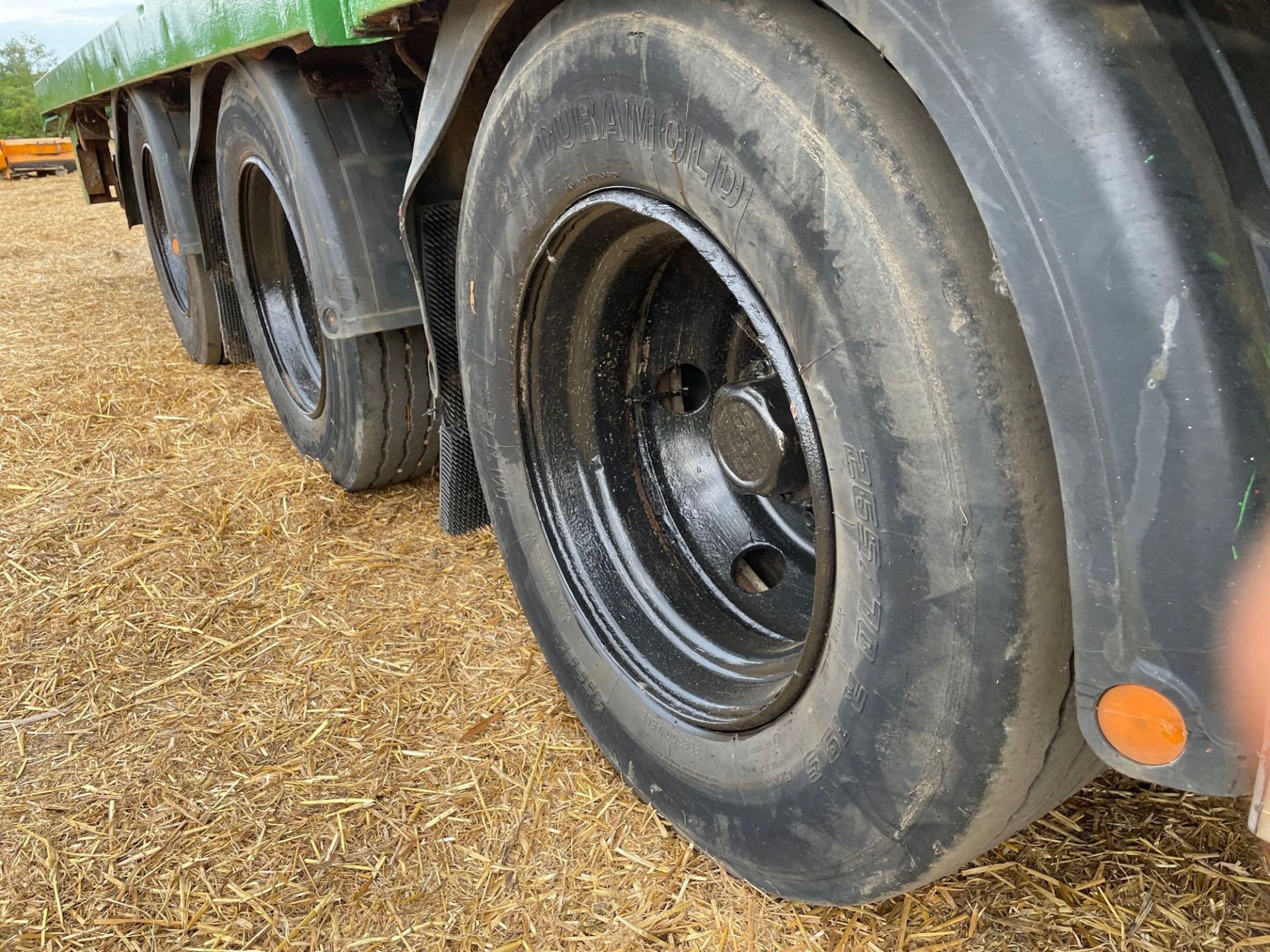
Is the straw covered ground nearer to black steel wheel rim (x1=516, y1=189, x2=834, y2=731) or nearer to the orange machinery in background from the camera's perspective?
black steel wheel rim (x1=516, y1=189, x2=834, y2=731)

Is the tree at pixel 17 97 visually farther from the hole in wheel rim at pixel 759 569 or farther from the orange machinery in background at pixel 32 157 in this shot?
the hole in wheel rim at pixel 759 569

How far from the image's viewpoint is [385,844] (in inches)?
73.6

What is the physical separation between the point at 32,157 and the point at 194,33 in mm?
17196

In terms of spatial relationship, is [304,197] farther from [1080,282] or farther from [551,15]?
[1080,282]

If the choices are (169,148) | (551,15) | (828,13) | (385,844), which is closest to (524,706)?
(385,844)

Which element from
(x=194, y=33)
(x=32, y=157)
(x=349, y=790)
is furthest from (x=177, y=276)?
(x=32, y=157)

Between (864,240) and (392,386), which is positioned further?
(392,386)

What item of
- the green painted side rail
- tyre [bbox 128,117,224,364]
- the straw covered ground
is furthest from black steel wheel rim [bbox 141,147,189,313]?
the straw covered ground

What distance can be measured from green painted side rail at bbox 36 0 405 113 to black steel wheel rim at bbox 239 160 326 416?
23.4 inches

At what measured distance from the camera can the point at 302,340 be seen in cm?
361

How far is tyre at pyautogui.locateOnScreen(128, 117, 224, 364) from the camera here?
4.49 m

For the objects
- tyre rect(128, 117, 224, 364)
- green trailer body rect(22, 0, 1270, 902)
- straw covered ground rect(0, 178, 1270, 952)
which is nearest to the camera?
green trailer body rect(22, 0, 1270, 902)

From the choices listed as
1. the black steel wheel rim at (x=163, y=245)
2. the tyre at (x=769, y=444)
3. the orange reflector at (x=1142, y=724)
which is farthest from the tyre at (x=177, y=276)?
the orange reflector at (x=1142, y=724)

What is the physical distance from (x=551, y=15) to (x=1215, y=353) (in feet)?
3.71
